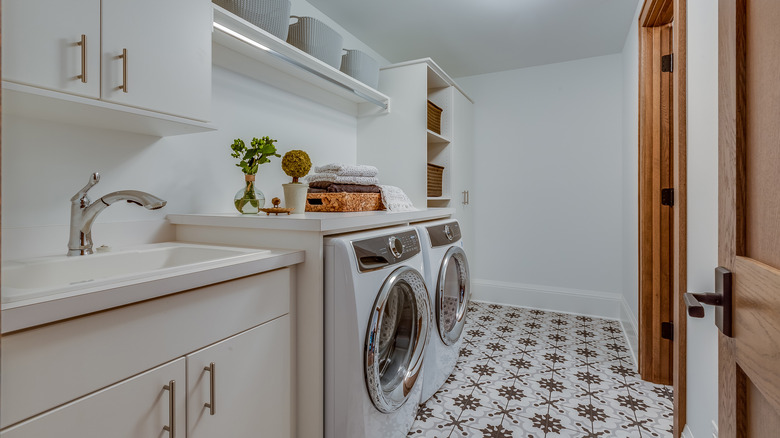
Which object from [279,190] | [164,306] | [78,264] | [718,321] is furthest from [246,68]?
[718,321]

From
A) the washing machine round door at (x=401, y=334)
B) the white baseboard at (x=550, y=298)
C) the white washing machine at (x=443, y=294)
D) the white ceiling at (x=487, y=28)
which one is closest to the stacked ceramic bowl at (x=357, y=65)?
the white ceiling at (x=487, y=28)

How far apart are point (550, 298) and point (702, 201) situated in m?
2.48

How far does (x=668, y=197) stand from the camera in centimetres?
205

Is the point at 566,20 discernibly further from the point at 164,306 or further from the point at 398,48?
the point at 164,306

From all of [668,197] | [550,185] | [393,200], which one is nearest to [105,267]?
[393,200]

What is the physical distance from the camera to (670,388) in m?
2.06

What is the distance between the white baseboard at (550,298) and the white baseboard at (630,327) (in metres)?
0.15

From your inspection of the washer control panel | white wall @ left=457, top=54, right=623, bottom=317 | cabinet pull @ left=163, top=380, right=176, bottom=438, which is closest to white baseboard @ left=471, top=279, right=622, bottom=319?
white wall @ left=457, top=54, right=623, bottom=317

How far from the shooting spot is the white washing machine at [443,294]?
191 centimetres

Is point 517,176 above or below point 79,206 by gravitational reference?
above

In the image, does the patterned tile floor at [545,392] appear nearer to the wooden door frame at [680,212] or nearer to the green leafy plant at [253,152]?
the wooden door frame at [680,212]

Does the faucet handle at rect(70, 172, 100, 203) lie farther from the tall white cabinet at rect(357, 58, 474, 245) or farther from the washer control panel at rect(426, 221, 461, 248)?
the tall white cabinet at rect(357, 58, 474, 245)

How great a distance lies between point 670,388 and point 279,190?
235cm

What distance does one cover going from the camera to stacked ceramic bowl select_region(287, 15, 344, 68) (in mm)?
2072
